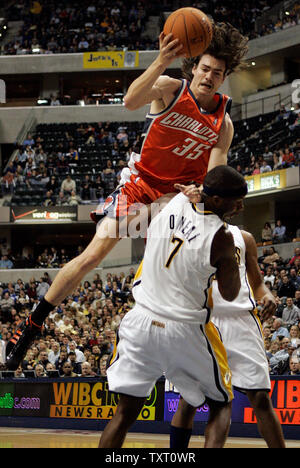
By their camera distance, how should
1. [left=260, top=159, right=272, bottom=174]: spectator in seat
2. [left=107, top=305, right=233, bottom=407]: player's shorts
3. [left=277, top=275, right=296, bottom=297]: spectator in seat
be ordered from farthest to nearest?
[left=260, top=159, right=272, bottom=174]: spectator in seat → [left=277, top=275, right=296, bottom=297]: spectator in seat → [left=107, top=305, right=233, bottom=407]: player's shorts

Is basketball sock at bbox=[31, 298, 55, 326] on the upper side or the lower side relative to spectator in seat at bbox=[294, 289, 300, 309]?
upper

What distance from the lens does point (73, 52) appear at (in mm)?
33281

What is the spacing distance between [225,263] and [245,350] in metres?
1.36

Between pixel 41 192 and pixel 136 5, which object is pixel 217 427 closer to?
pixel 41 192

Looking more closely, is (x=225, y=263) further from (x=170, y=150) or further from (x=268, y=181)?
(x=268, y=181)

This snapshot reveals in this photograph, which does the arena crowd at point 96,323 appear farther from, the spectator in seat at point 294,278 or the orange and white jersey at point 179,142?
the orange and white jersey at point 179,142

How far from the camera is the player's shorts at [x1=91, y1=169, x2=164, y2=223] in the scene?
5594 millimetres

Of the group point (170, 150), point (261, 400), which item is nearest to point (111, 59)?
point (170, 150)

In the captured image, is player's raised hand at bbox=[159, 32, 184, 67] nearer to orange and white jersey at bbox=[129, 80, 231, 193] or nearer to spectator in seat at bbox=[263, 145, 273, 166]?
orange and white jersey at bbox=[129, 80, 231, 193]

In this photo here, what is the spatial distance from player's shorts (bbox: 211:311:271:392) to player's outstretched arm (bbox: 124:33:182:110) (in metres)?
1.92

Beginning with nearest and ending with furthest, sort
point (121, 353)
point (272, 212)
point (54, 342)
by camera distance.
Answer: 1. point (121, 353)
2. point (54, 342)
3. point (272, 212)

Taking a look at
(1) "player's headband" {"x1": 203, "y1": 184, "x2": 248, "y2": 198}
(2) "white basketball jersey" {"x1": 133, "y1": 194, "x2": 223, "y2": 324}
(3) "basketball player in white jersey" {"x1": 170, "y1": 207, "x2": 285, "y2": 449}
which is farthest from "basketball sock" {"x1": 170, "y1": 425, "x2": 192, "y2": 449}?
(1) "player's headband" {"x1": 203, "y1": 184, "x2": 248, "y2": 198}

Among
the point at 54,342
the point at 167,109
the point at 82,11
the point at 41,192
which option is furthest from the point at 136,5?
the point at 167,109

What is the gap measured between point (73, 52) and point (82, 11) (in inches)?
148
